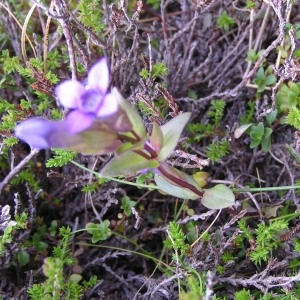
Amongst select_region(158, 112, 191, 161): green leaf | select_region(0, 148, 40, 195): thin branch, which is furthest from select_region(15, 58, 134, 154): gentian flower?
select_region(0, 148, 40, 195): thin branch

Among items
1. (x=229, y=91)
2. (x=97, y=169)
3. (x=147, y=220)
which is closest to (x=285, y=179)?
(x=229, y=91)

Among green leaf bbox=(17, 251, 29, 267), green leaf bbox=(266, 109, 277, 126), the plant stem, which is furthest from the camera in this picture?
green leaf bbox=(266, 109, 277, 126)

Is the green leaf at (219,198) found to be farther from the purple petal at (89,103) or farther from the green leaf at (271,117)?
the purple petal at (89,103)

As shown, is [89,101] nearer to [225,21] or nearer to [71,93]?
[71,93]

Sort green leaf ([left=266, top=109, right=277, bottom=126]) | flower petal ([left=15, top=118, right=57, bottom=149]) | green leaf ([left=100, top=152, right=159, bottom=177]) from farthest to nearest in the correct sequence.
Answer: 1. green leaf ([left=266, top=109, right=277, bottom=126])
2. green leaf ([left=100, top=152, right=159, bottom=177])
3. flower petal ([left=15, top=118, right=57, bottom=149])

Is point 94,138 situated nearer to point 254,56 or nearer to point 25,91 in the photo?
point 25,91

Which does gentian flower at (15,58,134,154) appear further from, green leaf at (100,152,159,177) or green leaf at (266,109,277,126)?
green leaf at (266,109,277,126)

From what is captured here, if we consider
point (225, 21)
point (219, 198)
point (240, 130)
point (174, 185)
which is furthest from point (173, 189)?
point (225, 21)
